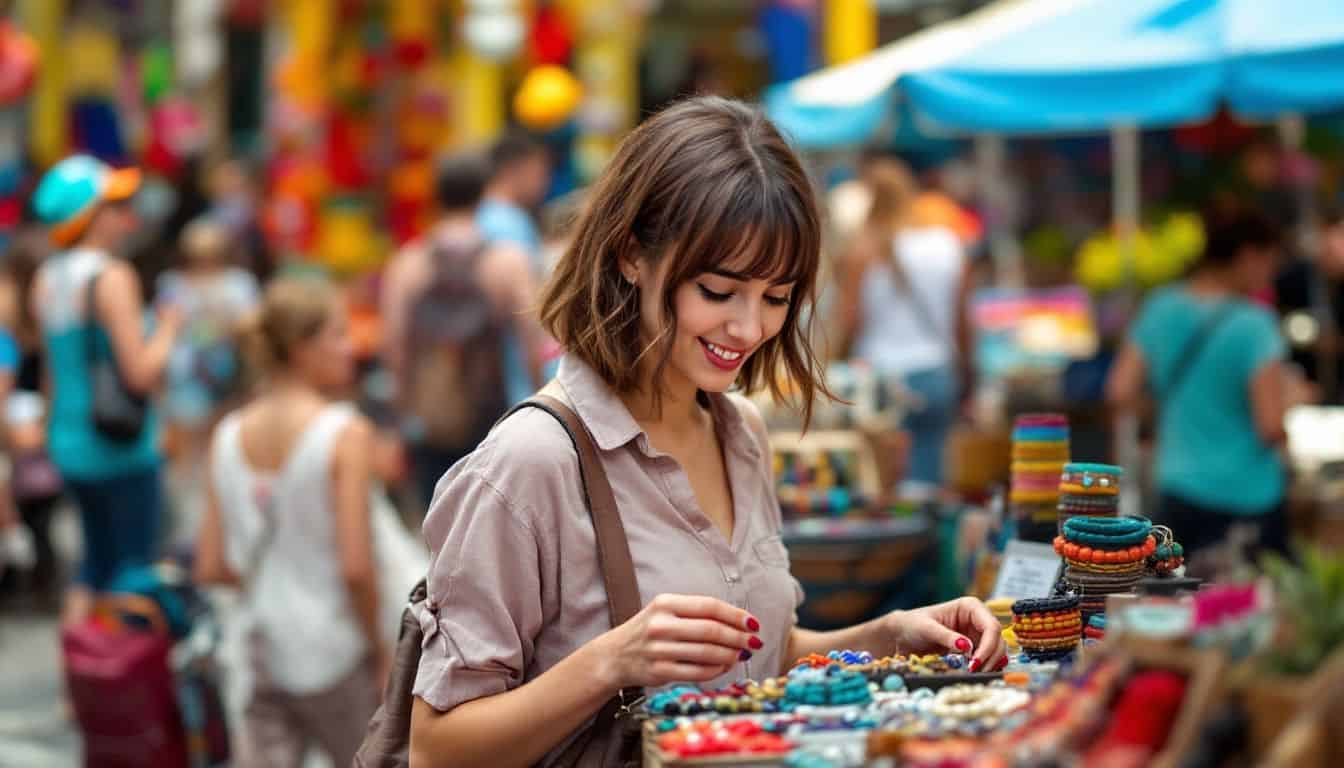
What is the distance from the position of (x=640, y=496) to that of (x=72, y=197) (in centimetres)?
536

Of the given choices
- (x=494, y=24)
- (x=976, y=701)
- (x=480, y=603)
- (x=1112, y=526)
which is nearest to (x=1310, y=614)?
(x=976, y=701)

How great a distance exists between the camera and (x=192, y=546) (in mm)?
6555

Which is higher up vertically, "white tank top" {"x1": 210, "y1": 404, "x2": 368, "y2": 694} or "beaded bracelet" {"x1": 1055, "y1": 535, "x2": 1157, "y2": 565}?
"beaded bracelet" {"x1": 1055, "y1": 535, "x2": 1157, "y2": 565}

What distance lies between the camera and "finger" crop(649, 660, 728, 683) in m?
2.22

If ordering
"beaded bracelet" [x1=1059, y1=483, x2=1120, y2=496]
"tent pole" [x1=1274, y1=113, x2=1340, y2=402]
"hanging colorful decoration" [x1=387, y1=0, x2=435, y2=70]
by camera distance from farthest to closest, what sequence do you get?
"hanging colorful decoration" [x1=387, y1=0, x2=435, y2=70] < "tent pole" [x1=1274, y1=113, x2=1340, y2=402] < "beaded bracelet" [x1=1059, y1=483, x2=1120, y2=496]

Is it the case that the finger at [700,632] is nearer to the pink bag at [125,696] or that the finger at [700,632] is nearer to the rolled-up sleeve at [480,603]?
the rolled-up sleeve at [480,603]

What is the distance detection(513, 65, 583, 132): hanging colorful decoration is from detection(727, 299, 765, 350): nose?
1037 centimetres

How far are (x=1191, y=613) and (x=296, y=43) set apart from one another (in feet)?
53.4

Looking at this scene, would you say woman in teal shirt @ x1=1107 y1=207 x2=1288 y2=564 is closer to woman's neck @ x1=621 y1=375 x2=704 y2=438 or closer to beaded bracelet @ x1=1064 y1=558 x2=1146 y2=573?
beaded bracelet @ x1=1064 y1=558 x2=1146 y2=573

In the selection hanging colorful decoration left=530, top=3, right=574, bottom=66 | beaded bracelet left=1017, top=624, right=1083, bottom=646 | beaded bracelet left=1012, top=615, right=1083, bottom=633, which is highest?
hanging colorful decoration left=530, top=3, right=574, bottom=66

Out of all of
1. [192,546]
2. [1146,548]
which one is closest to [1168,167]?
[192,546]

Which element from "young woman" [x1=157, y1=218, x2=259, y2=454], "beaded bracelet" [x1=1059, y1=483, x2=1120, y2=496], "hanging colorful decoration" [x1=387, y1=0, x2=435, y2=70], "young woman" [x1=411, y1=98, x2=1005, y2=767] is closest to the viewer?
"young woman" [x1=411, y1=98, x2=1005, y2=767]

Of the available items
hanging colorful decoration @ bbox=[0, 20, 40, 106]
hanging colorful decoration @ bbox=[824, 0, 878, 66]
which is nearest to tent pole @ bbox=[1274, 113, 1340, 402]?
hanging colorful decoration @ bbox=[824, 0, 878, 66]

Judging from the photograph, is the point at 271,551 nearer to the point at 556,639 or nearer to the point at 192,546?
the point at 192,546
